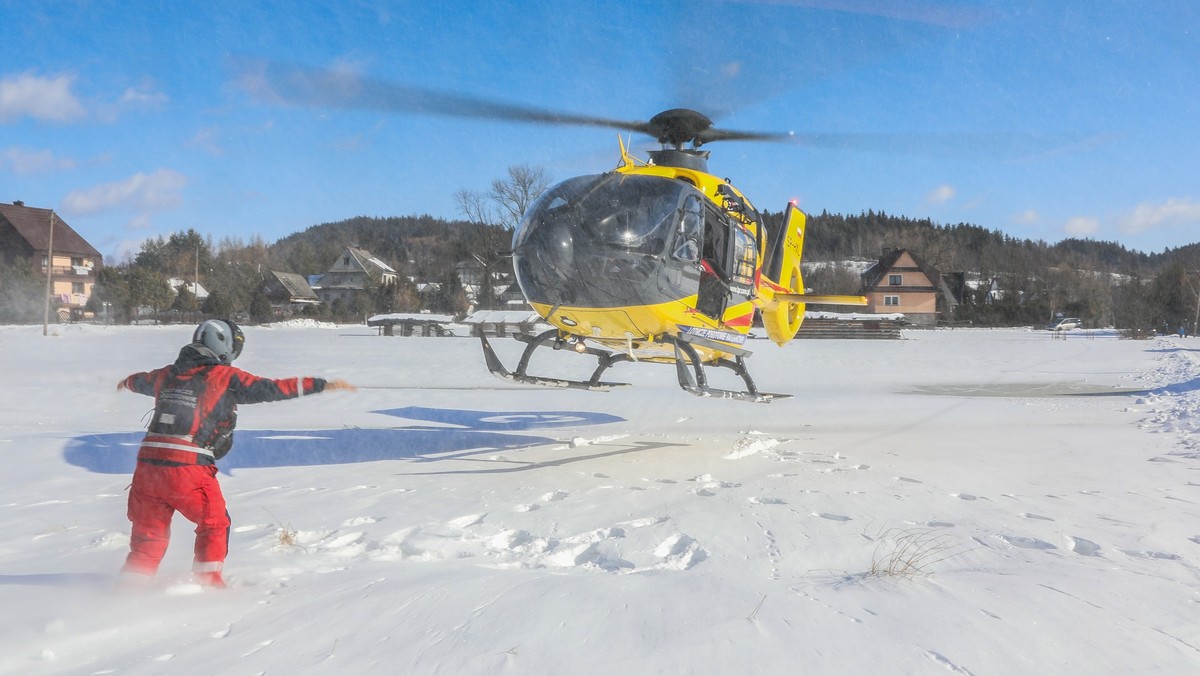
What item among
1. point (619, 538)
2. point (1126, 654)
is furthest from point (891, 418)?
point (1126, 654)

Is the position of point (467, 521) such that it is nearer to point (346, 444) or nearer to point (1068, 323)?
point (346, 444)

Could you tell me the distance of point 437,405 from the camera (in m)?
14.5

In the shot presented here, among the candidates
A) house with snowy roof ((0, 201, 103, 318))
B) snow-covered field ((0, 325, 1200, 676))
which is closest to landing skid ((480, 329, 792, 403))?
snow-covered field ((0, 325, 1200, 676))

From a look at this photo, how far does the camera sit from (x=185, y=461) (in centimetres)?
390

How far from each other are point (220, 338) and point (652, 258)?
4.13 metres

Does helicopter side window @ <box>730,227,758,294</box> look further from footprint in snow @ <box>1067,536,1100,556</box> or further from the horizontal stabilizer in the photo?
footprint in snow @ <box>1067,536,1100,556</box>

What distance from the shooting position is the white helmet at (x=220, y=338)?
13.6ft

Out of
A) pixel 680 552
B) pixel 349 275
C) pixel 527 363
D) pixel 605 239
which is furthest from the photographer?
pixel 349 275

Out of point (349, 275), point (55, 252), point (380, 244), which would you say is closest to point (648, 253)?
point (55, 252)

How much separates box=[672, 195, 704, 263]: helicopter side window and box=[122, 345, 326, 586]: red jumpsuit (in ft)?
14.2

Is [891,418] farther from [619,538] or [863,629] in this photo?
[863,629]

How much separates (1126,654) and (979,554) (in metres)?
1.58

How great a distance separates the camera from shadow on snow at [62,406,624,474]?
329 inches

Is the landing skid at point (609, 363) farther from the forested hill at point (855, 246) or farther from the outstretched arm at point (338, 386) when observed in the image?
the forested hill at point (855, 246)
